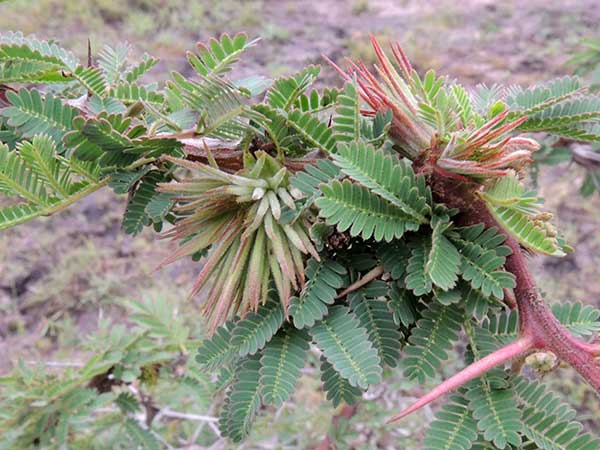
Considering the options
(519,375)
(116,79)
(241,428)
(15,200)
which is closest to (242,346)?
(241,428)

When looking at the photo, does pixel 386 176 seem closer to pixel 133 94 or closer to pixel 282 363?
pixel 282 363

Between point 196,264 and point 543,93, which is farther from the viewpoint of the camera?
point 196,264

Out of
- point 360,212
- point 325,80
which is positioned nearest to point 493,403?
point 360,212

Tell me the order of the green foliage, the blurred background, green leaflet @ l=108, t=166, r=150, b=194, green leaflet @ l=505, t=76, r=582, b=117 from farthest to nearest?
1. the blurred background
2. the green foliage
3. green leaflet @ l=505, t=76, r=582, b=117
4. green leaflet @ l=108, t=166, r=150, b=194

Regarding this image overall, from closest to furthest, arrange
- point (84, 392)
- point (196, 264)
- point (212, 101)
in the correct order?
point (212, 101)
point (84, 392)
point (196, 264)

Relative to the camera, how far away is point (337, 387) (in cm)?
84

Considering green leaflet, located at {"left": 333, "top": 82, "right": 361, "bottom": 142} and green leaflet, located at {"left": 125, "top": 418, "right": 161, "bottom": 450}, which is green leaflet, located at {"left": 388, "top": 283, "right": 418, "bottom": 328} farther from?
green leaflet, located at {"left": 125, "top": 418, "right": 161, "bottom": 450}

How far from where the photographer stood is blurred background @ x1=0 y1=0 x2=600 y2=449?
2258mm

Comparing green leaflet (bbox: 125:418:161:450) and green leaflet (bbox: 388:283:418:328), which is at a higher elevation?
green leaflet (bbox: 388:283:418:328)

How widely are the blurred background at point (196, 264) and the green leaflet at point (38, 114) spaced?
2.23ft

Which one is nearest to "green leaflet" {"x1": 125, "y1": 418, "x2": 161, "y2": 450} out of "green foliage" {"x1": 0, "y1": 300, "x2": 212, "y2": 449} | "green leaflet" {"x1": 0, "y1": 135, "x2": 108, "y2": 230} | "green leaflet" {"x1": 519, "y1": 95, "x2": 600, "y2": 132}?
"green foliage" {"x1": 0, "y1": 300, "x2": 212, "y2": 449}

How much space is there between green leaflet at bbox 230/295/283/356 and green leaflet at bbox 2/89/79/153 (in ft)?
1.34

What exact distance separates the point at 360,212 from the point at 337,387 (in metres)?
0.29

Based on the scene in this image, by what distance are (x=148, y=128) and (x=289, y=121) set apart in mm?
226
